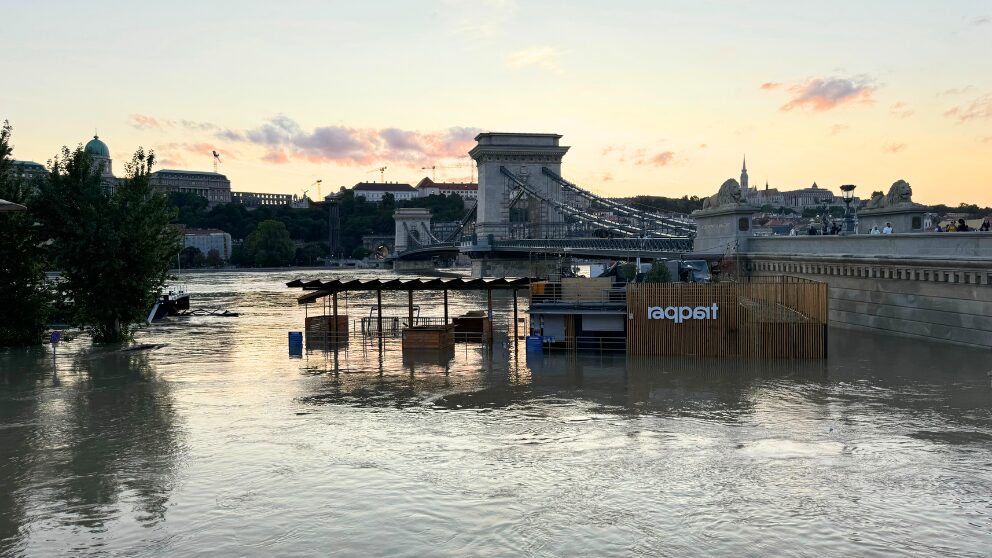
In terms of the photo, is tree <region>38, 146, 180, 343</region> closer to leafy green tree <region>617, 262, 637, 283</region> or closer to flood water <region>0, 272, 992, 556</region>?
flood water <region>0, 272, 992, 556</region>

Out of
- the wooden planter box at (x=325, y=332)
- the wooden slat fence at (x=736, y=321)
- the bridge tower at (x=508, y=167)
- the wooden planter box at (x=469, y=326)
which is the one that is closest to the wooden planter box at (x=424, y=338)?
the wooden planter box at (x=469, y=326)

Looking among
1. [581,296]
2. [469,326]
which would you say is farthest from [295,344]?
[581,296]

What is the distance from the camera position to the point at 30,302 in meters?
41.5

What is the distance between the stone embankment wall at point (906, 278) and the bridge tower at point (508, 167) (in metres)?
83.5

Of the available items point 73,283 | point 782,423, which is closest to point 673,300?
point 782,423

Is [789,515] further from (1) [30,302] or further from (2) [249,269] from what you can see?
(2) [249,269]

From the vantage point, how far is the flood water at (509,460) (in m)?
14.5

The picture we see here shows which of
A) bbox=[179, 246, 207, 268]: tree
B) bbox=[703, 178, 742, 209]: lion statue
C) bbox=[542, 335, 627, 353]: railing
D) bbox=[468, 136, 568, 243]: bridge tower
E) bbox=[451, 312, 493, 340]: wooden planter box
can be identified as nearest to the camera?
bbox=[542, 335, 627, 353]: railing

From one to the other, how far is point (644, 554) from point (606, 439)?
6.94 m

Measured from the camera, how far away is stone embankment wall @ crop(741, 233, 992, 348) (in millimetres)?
31891

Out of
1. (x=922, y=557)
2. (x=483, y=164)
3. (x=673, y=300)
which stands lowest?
(x=922, y=557)

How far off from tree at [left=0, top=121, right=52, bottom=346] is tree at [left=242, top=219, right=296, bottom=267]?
149 meters

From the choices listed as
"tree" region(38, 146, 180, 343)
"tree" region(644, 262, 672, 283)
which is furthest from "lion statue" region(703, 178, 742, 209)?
"tree" region(38, 146, 180, 343)

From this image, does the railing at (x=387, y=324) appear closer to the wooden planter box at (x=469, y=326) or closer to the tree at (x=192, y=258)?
the wooden planter box at (x=469, y=326)
